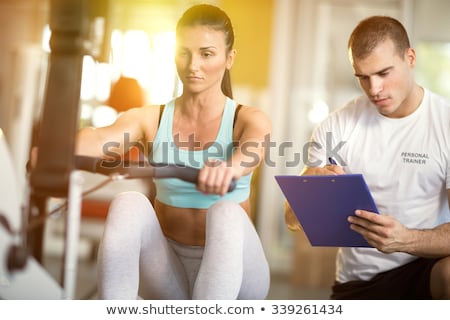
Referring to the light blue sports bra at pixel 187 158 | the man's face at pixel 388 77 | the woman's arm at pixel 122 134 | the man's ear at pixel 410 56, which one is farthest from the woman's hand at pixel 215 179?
the man's ear at pixel 410 56

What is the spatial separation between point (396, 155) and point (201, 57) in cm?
49

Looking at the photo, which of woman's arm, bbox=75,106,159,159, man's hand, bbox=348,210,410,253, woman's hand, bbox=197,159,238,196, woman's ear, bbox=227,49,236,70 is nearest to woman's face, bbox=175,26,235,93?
woman's ear, bbox=227,49,236,70

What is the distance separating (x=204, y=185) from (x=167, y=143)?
0.74 feet

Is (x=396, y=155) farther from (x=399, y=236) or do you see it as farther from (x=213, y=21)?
(x=213, y=21)

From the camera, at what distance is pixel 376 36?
1368mm

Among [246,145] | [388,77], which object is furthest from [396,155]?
[246,145]

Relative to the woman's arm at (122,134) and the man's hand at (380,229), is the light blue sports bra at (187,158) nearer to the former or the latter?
the woman's arm at (122,134)

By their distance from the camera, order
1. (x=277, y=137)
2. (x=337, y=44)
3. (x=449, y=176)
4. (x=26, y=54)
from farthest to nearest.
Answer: (x=337, y=44)
(x=277, y=137)
(x=26, y=54)
(x=449, y=176)

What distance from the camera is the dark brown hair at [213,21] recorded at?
4.21 feet

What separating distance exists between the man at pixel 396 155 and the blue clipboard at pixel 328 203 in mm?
101

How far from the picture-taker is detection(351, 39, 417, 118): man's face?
1.36m
